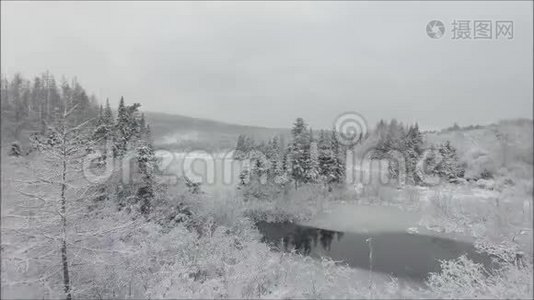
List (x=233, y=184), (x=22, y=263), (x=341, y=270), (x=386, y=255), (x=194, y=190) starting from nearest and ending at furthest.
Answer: (x=22, y=263) < (x=341, y=270) < (x=386, y=255) < (x=194, y=190) < (x=233, y=184)

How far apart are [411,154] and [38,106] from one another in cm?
2838

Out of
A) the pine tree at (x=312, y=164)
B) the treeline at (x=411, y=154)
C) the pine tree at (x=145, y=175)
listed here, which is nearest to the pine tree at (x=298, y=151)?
the pine tree at (x=312, y=164)

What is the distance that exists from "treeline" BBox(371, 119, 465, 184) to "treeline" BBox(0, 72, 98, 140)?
2074 cm

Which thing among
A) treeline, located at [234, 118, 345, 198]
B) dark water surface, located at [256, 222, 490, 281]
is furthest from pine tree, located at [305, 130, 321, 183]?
dark water surface, located at [256, 222, 490, 281]

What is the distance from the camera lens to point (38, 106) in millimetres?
23156

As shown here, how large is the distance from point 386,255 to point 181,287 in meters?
20.7

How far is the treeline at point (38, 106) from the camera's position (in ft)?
41.9

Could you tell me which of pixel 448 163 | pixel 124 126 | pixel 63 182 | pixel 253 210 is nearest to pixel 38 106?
pixel 124 126

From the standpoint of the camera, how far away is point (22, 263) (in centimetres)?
845

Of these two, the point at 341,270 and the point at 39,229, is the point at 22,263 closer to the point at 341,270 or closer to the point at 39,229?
the point at 39,229

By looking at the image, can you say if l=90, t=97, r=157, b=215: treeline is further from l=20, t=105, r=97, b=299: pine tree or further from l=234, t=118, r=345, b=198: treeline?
l=234, t=118, r=345, b=198: treeline

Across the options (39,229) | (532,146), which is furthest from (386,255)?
(39,229)

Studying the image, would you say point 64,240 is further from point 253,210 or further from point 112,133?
point 253,210

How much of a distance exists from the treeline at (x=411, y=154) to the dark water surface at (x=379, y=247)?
568cm
